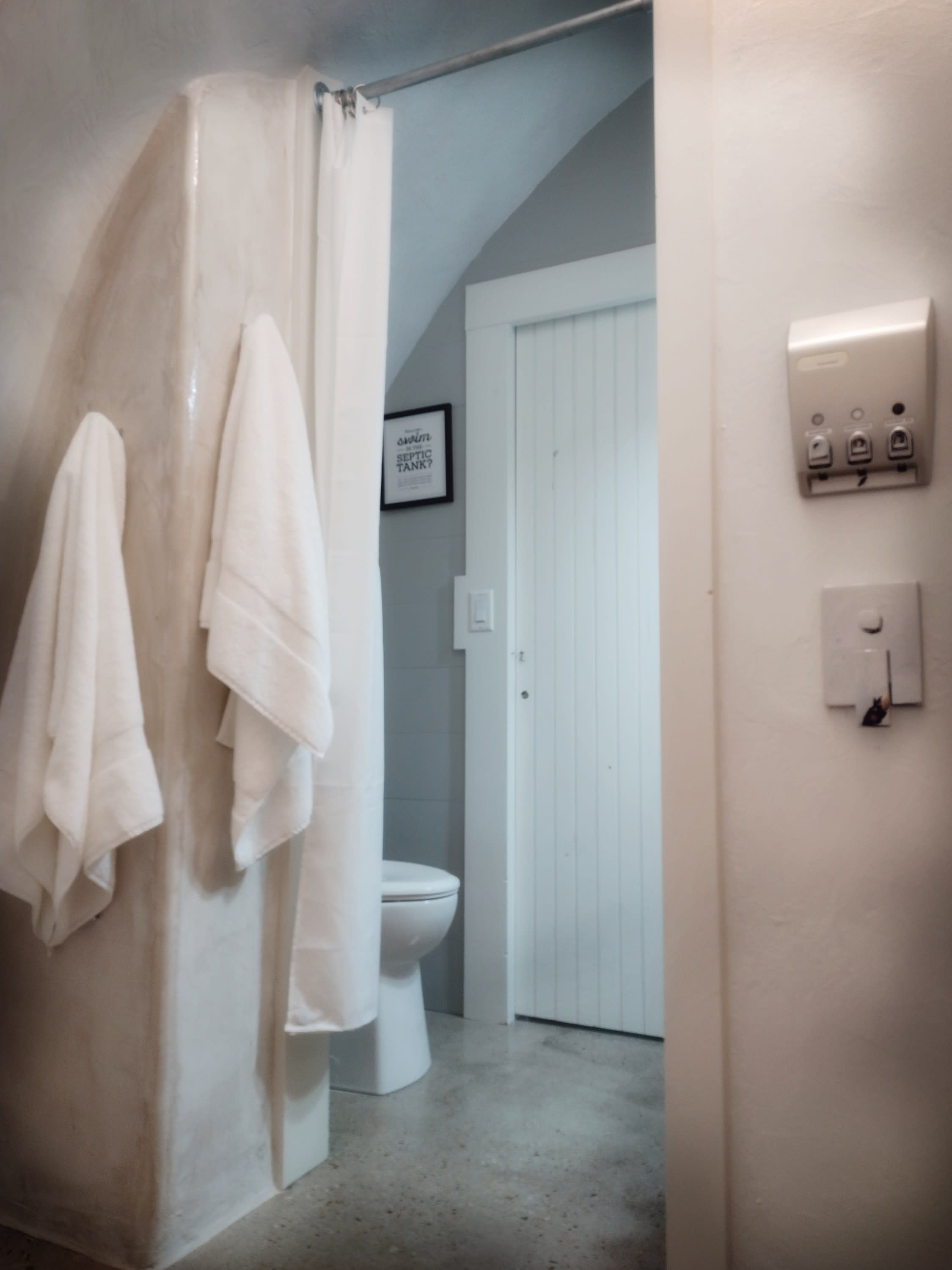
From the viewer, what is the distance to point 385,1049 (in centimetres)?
219

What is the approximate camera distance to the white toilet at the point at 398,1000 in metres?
2.17

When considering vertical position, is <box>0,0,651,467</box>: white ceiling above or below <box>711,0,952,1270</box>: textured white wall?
above

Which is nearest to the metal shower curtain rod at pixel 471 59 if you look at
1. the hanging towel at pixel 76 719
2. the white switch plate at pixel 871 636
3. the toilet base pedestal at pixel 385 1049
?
the hanging towel at pixel 76 719

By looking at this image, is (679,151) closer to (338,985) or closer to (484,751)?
(338,985)

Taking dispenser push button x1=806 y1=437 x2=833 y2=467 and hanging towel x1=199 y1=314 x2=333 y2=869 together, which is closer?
dispenser push button x1=806 y1=437 x2=833 y2=467

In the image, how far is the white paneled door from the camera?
2.60 m

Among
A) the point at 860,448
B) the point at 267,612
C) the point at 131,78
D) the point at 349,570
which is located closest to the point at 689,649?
the point at 860,448

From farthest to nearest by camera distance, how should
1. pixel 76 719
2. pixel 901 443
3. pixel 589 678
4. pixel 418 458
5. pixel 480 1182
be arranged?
pixel 418 458
pixel 589 678
pixel 480 1182
pixel 76 719
pixel 901 443

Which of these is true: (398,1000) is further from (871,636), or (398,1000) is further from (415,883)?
(871,636)

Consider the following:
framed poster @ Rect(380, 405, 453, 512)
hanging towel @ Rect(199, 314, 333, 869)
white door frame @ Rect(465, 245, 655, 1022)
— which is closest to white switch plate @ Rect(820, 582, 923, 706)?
hanging towel @ Rect(199, 314, 333, 869)

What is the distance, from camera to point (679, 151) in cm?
108

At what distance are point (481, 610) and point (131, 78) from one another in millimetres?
1572

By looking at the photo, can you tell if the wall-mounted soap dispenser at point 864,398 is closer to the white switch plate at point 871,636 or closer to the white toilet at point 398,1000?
the white switch plate at point 871,636

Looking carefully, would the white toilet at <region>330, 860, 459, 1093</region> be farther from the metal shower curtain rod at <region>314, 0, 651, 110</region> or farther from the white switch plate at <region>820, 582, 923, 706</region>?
the metal shower curtain rod at <region>314, 0, 651, 110</region>
